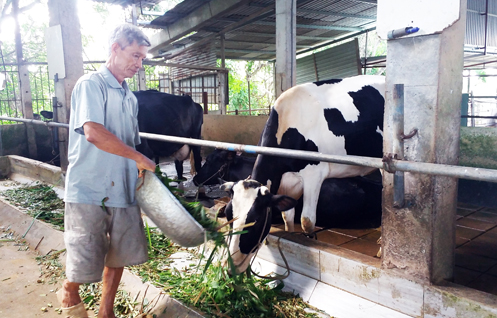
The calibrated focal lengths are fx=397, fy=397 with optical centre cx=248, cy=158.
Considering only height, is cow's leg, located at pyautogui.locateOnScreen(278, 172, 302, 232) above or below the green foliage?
below

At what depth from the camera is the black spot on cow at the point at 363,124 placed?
414 cm

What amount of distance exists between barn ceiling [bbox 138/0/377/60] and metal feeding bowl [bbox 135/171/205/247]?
7.03 metres

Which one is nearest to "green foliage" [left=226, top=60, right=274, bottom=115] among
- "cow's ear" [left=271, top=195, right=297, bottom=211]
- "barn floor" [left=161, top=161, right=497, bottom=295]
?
"barn floor" [left=161, top=161, right=497, bottom=295]

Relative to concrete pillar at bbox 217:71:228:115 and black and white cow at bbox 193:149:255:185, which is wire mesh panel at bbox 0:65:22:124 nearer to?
concrete pillar at bbox 217:71:228:115

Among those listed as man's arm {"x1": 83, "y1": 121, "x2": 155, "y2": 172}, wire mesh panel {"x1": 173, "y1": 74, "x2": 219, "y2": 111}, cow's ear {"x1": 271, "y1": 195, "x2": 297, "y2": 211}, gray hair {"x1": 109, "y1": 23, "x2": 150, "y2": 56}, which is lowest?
cow's ear {"x1": 271, "y1": 195, "x2": 297, "y2": 211}

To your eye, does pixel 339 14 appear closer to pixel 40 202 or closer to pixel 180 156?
pixel 180 156

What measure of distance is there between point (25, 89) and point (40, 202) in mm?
4644

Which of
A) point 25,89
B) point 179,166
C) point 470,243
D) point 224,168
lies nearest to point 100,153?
point 470,243

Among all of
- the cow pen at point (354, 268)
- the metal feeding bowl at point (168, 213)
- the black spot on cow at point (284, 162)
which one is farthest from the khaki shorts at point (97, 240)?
the black spot on cow at point (284, 162)

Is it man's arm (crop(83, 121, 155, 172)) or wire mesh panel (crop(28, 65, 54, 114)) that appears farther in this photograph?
wire mesh panel (crop(28, 65, 54, 114))

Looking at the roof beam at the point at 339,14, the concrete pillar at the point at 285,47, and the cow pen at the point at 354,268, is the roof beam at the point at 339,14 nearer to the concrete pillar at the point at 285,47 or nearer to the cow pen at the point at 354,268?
the concrete pillar at the point at 285,47

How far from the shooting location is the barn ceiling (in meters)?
9.45

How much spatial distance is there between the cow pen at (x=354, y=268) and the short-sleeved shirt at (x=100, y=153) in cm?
68

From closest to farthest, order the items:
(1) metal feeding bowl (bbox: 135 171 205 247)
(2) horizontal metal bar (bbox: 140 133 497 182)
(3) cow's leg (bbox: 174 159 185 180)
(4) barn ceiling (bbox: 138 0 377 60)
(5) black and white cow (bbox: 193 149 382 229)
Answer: (2) horizontal metal bar (bbox: 140 133 497 182)
(1) metal feeding bowl (bbox: 135 171 205 247)
(5) black and white cow (bbox: 193 149 382 229)
(3) cow's leg (bbox: 174 159 185 180)
(4) barn ceiling (bbox: 138 0 377 60)
